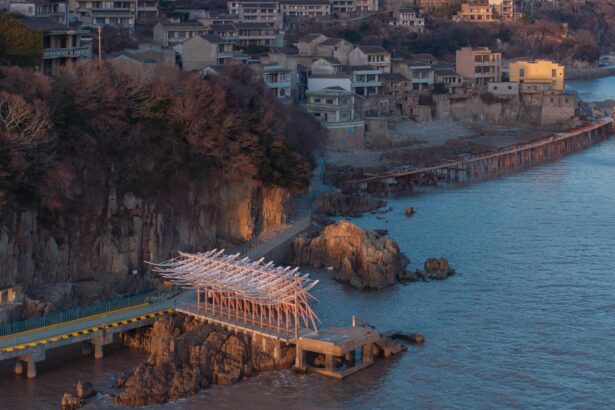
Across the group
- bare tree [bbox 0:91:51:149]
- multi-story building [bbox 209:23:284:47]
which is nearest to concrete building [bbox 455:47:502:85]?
multi-story building [bbox 209:23:284:47]

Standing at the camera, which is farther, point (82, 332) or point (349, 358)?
point (349, 358)

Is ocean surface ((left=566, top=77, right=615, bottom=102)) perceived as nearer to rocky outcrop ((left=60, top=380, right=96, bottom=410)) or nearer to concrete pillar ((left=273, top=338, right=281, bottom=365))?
concrete pillar ((left=273, top=338, right=281, bottom=365))

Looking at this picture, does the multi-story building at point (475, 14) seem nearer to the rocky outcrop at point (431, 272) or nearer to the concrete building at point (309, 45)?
the concrete building at point (309, 45)

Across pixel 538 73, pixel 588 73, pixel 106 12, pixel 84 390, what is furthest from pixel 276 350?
pixel 588 73

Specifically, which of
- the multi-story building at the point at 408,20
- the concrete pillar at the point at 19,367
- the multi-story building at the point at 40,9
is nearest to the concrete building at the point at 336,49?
the multi-story building at the point at 40,9

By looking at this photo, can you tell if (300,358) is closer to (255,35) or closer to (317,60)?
(317,60)

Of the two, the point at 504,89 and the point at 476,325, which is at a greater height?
the point at 504,89
